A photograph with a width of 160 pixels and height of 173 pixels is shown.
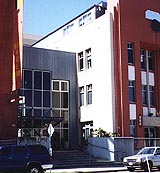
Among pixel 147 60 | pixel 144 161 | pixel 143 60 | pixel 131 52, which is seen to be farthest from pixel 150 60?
pixel 144 161

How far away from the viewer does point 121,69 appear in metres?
35.4

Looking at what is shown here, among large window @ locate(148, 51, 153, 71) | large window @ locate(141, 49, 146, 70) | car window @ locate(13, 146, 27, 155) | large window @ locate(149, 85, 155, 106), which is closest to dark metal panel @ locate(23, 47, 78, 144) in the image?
large window @ locate(141, 49, 146, 70)

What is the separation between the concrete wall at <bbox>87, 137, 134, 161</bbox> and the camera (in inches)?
1278

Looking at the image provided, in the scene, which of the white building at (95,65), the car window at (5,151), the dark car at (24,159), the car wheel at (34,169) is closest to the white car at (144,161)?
the dark car at (24,159)

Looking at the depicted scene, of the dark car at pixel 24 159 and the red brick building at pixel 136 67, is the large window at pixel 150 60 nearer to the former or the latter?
the red brick building at pixel 136 67

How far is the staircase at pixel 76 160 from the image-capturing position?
29.0 metres

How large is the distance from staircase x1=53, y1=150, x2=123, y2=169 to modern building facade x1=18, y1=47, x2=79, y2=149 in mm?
3175

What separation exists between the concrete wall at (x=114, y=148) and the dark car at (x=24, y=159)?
1223 centimetres

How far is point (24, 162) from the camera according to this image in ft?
66.9

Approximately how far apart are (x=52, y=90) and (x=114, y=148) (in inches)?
376

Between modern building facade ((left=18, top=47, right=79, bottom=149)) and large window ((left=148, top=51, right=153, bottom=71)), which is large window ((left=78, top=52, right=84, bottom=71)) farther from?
large window ((left=148, top=51, right=153, bottom=71))

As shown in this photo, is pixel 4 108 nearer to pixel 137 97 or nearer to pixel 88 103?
pixel 88 103

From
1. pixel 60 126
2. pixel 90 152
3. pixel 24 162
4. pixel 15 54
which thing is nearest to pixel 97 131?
pixel 90 152

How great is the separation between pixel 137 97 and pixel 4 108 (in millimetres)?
12596
